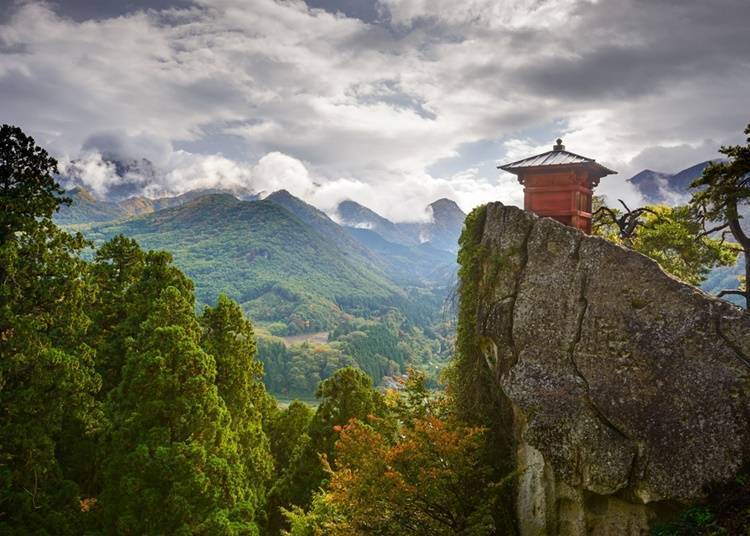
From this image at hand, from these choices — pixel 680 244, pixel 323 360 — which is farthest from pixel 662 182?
pixel 680 244

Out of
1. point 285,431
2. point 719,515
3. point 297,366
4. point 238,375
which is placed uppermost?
point 238,375

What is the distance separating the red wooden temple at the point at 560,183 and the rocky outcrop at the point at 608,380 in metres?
2.38

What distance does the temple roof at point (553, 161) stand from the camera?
715 inches

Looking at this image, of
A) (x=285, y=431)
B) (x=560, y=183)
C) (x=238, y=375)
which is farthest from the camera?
(x=285, y=431)

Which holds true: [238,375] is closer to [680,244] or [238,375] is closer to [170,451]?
[170,451]

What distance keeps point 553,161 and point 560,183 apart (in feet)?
2.75

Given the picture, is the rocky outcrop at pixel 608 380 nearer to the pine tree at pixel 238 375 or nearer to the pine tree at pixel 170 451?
the pine tree at pixel 170 451

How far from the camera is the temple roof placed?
59.6 feet

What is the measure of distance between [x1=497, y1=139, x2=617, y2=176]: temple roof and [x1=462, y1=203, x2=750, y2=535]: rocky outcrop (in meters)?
2.72

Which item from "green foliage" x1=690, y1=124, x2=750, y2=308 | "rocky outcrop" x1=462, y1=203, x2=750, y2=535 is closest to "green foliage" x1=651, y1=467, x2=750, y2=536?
"rocky outcrop" x1=462, y1=203, x2=750, y2=535

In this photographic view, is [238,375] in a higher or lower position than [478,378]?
lower

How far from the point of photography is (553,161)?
18609mm

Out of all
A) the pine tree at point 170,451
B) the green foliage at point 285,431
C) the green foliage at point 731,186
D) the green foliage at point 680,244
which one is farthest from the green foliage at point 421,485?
the green foliage at point 285,431

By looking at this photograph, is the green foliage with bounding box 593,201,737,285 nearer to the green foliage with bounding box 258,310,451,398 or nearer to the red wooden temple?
the red wooden temple
